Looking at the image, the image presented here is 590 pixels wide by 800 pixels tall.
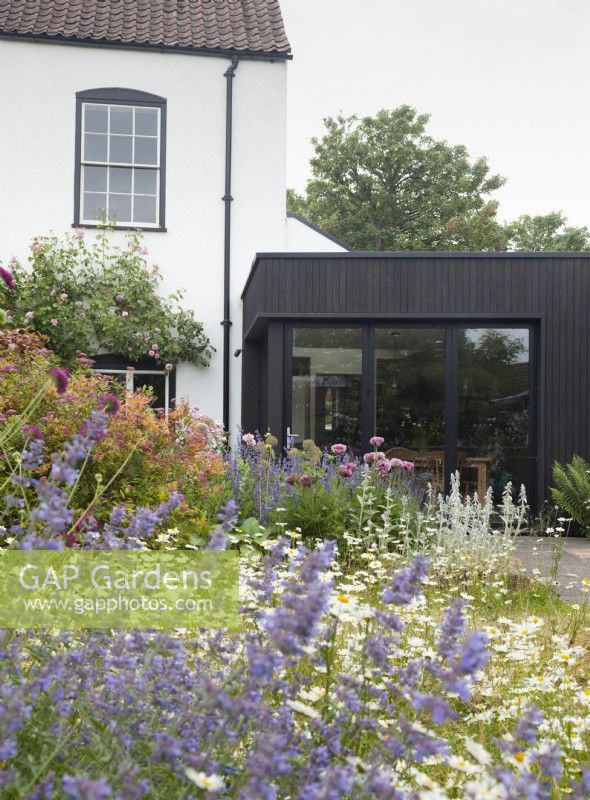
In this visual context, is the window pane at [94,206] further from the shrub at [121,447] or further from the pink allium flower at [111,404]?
the pink allium flower at [111,404]

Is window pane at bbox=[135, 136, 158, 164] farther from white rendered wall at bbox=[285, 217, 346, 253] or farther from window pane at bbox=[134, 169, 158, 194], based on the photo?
white rendered wall at bbox=[285, 217, 346, 253]

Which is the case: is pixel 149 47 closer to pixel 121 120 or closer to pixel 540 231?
pixel 121 120

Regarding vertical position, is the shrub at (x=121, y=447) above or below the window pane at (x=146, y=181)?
below

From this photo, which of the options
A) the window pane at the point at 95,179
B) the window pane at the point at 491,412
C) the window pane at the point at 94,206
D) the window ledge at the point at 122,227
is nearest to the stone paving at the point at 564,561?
the window pane at the point at 491,412

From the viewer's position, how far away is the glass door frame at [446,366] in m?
9.45

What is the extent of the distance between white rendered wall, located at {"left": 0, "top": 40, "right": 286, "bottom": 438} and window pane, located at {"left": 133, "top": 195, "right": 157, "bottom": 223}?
0.26 meters

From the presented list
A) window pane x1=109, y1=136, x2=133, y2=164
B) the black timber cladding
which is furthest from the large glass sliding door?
window pane x1=109, y1=136, x2=133, y2=164

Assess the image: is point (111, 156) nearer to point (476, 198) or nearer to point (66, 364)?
point (66, 364)

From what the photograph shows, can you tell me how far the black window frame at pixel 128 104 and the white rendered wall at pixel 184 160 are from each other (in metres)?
0.08

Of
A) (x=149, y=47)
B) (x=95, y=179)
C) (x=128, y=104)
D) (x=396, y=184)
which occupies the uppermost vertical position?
(x=396, y=184)

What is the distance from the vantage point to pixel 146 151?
39.6 feet

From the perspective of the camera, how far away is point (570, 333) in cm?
941

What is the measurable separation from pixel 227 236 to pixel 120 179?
1.74m

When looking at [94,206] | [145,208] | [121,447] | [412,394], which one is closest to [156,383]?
[145,208]
